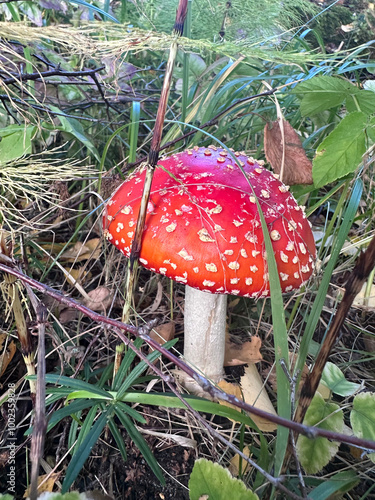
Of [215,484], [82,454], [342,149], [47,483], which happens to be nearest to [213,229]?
[342,149]

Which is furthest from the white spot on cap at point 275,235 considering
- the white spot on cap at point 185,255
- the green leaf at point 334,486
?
the green leaf at point 334,486

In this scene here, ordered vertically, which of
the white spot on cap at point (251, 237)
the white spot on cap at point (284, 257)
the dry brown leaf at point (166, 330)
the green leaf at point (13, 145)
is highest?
the green leaf at point (13, 145)

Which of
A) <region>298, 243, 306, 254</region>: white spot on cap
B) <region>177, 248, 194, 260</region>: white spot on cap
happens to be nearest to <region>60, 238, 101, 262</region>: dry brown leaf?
<region>177, 248, 194, 260</region>: white spot on cap

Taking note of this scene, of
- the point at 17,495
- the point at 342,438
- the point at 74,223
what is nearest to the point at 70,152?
the point at 74,223

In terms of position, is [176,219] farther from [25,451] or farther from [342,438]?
[25,451]

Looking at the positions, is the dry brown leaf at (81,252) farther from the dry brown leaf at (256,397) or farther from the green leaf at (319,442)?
the green leaf at (319,442)

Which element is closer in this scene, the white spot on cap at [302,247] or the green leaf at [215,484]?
the green leaf at [215,484]

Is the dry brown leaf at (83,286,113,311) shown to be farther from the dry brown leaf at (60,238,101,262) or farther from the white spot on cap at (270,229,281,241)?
the white spot on cap at (270,229,281,241)

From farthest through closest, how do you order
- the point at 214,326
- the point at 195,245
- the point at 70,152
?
1. the point at 70,152
2. the point at 214,326
3. the point at 195,245
